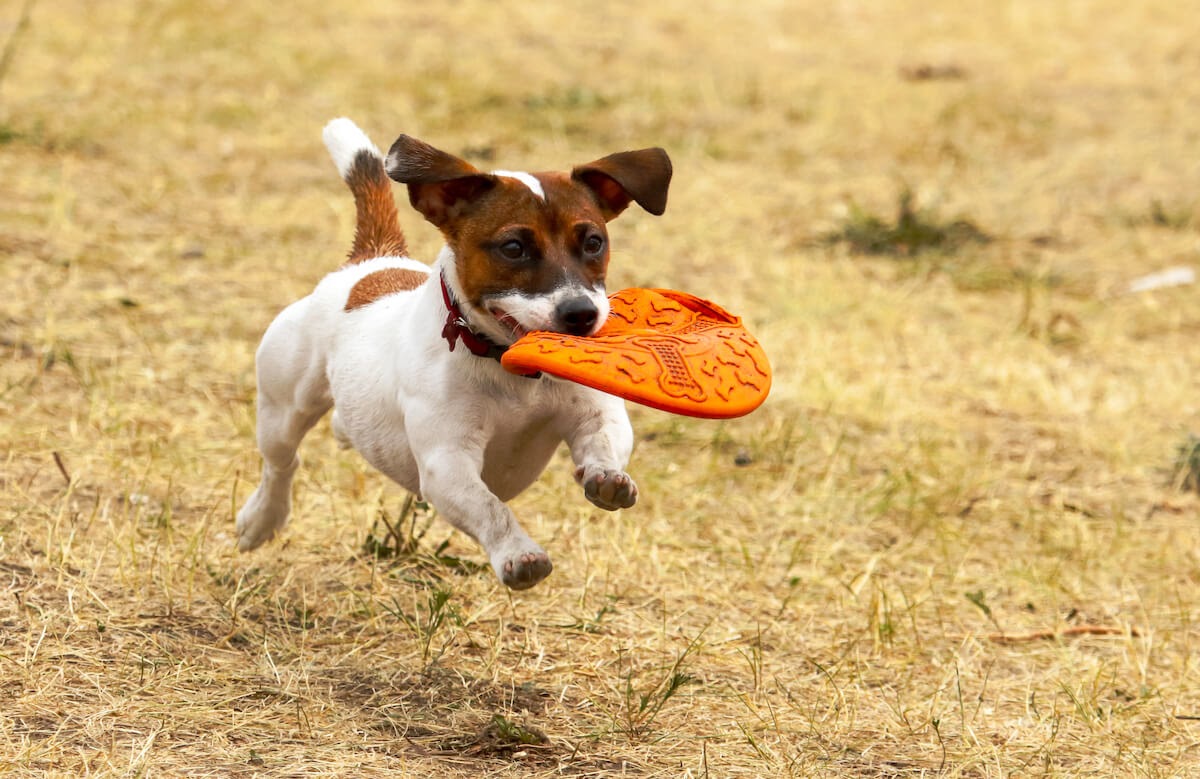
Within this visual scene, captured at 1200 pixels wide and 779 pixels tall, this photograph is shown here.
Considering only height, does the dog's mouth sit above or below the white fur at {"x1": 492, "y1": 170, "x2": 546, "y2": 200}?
below

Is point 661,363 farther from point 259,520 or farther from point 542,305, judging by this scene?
point 259,520

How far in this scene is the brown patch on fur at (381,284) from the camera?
4.74 metres

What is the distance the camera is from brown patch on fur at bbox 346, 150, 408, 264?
204 inches

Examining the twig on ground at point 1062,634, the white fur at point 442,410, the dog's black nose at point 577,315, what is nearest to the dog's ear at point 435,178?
the white fur at point 442,410

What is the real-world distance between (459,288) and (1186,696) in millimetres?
2618

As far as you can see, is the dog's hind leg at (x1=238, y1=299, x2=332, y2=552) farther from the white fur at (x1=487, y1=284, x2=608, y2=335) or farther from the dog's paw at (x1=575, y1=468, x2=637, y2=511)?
the dog's paw at (x1=575, y1=468, x2=637, y2=511)

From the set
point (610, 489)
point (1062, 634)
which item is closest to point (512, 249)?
point (610, 489)

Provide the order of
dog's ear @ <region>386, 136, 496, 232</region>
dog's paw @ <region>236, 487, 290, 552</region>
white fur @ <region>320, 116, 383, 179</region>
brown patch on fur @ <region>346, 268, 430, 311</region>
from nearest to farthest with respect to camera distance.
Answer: dog's ear @ <region>386, 136, 496, 232</region> < brown patch on fur @ <region>346, 268, 430, 311</region> < dog's paw @ <region>236, 487, 290, 552</region> < white fur @ <region>320, 116, 383, 179</region>

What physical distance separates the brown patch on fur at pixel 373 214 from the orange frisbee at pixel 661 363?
1330mm

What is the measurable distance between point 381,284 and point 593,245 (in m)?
1.01

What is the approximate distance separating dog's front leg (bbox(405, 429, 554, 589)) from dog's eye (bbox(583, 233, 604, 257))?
594 mm

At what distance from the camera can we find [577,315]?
384 cm

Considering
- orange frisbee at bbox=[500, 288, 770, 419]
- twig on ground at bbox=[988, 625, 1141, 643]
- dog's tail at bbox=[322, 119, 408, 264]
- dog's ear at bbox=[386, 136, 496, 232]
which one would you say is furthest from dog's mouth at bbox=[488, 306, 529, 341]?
twig on ground at bbox=[988, 625, 1141, 643]

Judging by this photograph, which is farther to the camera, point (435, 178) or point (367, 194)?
point (367, 194)
